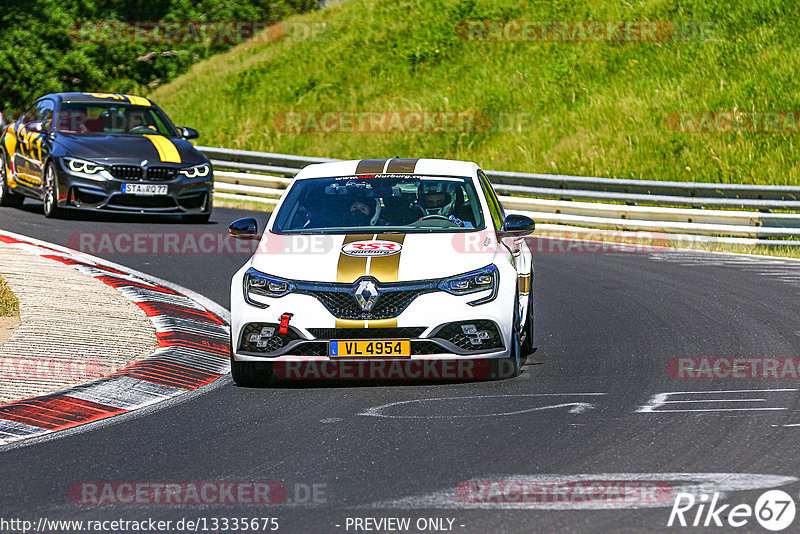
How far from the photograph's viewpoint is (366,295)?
26.6 feet

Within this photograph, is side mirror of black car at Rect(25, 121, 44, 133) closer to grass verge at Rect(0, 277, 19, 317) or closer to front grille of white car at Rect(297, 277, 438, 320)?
grass verge at Rect(0, 277, 19, 317)

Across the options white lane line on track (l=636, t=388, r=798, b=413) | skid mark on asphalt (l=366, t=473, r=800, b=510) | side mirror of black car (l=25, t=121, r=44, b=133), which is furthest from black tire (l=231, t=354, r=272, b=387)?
side mirror of black car (l=25, t=121, r=44, b=133)

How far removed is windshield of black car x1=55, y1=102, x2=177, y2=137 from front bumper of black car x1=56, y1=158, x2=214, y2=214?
1305 mm

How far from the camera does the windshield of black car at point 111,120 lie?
18.4 metres

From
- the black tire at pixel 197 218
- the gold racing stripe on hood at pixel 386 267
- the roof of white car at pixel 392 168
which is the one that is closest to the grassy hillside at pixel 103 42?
the black tire at pixel 197 218

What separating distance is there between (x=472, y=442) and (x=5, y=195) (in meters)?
14.8

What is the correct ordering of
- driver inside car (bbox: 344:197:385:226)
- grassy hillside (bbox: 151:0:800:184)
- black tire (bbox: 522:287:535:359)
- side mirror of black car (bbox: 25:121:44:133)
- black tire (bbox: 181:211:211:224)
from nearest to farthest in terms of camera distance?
driver inside car (bbox: 344:197:385:226), black tire (bbox: 522:287:535:359), side mirror of black car (bbox: 25:121:44:133), black tire (bbox: 181:211:211:224), grassy hillside (bbox: 151:0:800:184)

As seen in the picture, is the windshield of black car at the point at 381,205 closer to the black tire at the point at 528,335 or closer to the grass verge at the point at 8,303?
the black tire at the point at 528,335

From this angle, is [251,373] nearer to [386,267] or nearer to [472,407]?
[386,267]

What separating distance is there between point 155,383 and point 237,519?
11.0 ft

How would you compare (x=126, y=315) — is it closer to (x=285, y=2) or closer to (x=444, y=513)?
(x=444, y=513)

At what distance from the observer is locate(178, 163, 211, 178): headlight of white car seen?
17594 millimetres

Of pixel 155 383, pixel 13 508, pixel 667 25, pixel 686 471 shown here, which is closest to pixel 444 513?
pixel 686 471

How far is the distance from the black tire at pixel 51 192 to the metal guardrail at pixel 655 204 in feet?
19.8
